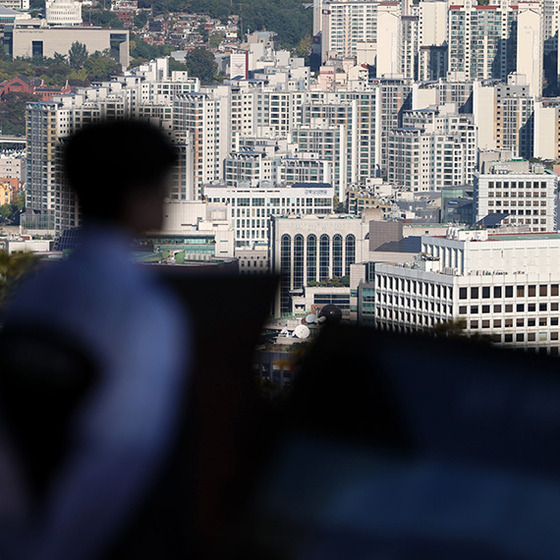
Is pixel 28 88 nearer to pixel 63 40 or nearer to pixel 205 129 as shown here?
pixel 63 40

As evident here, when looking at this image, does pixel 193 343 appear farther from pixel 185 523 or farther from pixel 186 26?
pixel 186 26

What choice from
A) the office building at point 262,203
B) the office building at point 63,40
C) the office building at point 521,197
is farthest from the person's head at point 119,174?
the office building at point 63,40

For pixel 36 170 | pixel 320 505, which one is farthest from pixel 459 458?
pixel 36 170

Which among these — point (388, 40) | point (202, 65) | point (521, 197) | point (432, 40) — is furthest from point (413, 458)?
point (202, 65)

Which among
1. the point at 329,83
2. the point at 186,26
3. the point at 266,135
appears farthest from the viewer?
the point at 186,26

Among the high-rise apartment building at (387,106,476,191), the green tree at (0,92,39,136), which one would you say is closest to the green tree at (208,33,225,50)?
the green tree at (0,92,39,136)

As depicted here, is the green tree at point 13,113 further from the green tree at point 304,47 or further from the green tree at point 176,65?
the green tree at point 304,47
